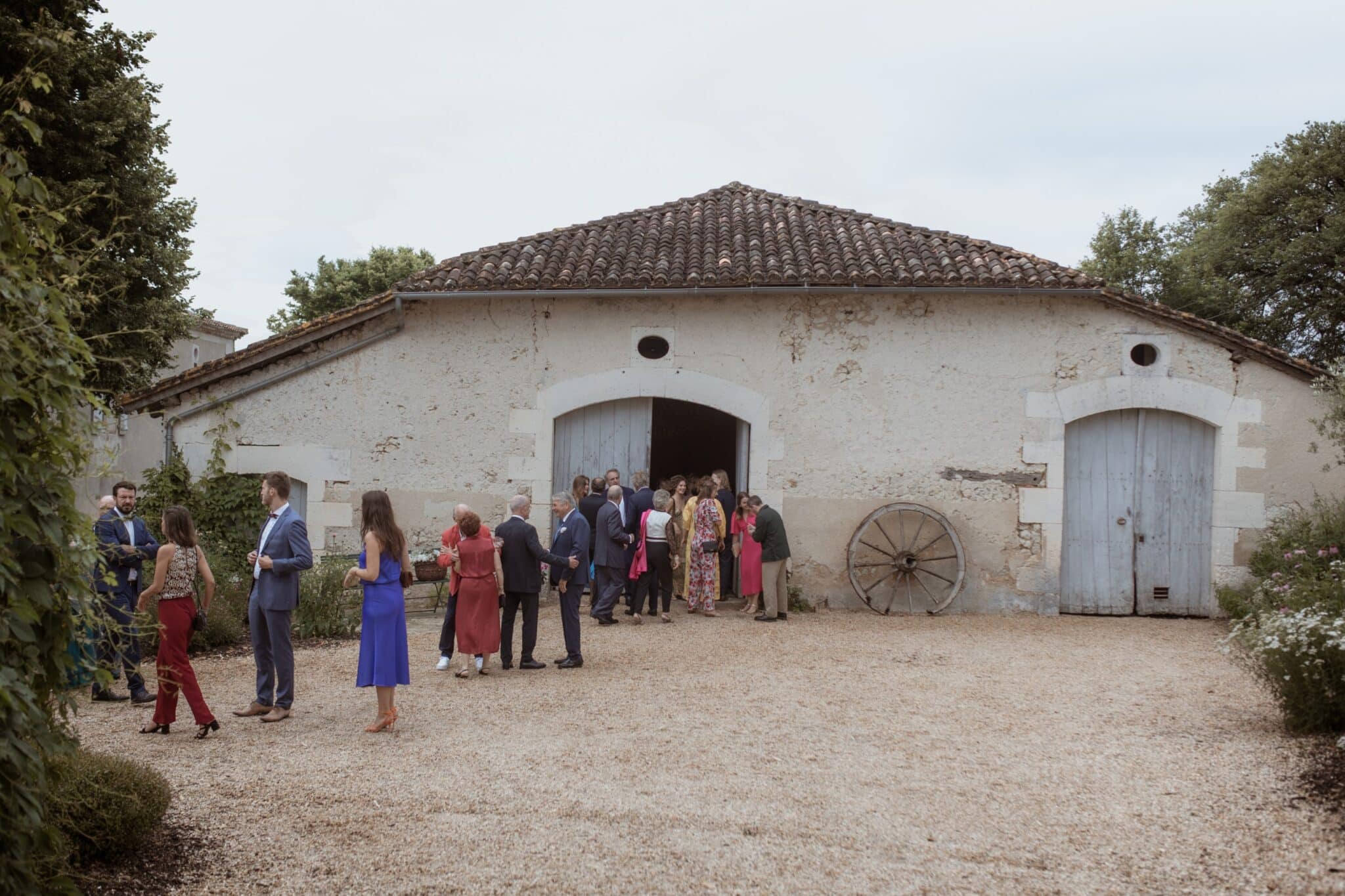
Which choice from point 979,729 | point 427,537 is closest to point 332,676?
point 427,537

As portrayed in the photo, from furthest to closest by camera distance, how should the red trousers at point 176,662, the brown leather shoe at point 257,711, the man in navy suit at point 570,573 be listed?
the man in navy suit at point 570,573 → the brown leather shoe at point 257,711 → the red trousers at point 176,662

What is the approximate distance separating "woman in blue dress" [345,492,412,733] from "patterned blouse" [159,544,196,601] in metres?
0.89

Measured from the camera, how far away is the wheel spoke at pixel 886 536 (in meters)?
11.8

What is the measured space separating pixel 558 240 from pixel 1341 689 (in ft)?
31.7

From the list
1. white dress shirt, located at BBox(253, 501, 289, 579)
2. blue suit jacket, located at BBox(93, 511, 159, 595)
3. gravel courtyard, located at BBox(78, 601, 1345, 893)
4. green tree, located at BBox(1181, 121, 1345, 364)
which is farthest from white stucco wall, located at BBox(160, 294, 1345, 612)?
green tree, located at BBox(1181, 121, 1345, 364)

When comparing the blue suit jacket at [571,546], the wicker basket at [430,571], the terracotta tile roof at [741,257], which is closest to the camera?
the blue suit jacket at [571,546]

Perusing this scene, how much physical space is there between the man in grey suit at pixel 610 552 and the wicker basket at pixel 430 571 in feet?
5.53

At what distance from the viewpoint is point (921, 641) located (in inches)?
392

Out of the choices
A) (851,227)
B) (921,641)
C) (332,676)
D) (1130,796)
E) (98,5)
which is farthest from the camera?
(851,227)

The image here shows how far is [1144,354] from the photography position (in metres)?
11.9

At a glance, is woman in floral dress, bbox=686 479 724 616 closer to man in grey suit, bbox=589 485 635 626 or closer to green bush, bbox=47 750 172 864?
man in grey suit, bbox=589 485 635 626

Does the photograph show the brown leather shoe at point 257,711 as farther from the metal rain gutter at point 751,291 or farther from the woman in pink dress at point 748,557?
the metal rain gutter at point 751,291

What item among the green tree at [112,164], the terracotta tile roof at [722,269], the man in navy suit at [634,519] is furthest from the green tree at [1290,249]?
the green tree at [112,164]

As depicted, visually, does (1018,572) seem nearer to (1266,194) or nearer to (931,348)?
(931,348)
